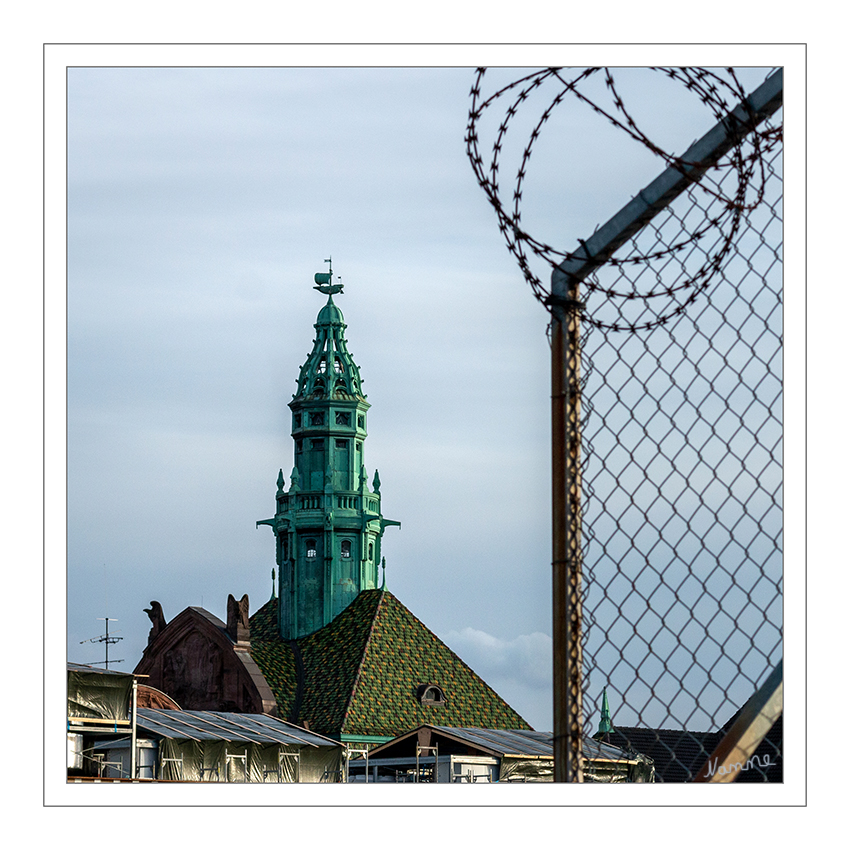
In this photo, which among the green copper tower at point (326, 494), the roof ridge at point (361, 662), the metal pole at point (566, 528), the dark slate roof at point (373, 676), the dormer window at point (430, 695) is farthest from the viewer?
the green copper tower at point (326, 494)

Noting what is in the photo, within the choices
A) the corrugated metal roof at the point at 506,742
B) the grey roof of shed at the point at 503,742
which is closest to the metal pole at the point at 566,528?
the grey roof of shed at the point at 503,742

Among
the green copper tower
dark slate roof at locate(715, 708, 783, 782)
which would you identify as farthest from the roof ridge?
dark slate roof at locate(715, 708, 783, 782)

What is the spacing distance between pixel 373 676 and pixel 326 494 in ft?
17.6

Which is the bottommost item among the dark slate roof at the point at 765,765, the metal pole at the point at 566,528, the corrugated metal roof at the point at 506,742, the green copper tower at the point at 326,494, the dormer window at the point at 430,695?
the corrugated metal roof at the point at 506,742

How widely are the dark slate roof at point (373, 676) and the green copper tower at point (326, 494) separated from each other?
2.81ft

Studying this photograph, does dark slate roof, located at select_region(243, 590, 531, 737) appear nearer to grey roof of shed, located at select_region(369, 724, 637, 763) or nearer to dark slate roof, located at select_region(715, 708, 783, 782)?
grey roof of shed, located at select_region(369, 724, 637, 763)

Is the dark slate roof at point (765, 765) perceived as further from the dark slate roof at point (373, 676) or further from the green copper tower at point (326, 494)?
the green copper tower at point (326, 494)

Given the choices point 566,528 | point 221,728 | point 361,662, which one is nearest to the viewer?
point 566,528

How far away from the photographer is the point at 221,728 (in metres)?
25.3

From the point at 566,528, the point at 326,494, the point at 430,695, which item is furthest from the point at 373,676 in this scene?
the point at 566,528

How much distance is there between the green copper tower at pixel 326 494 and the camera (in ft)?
Answer: 124

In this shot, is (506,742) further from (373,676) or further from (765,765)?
(765,765)

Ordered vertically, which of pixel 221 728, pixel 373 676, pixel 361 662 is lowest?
pixel 221 728
